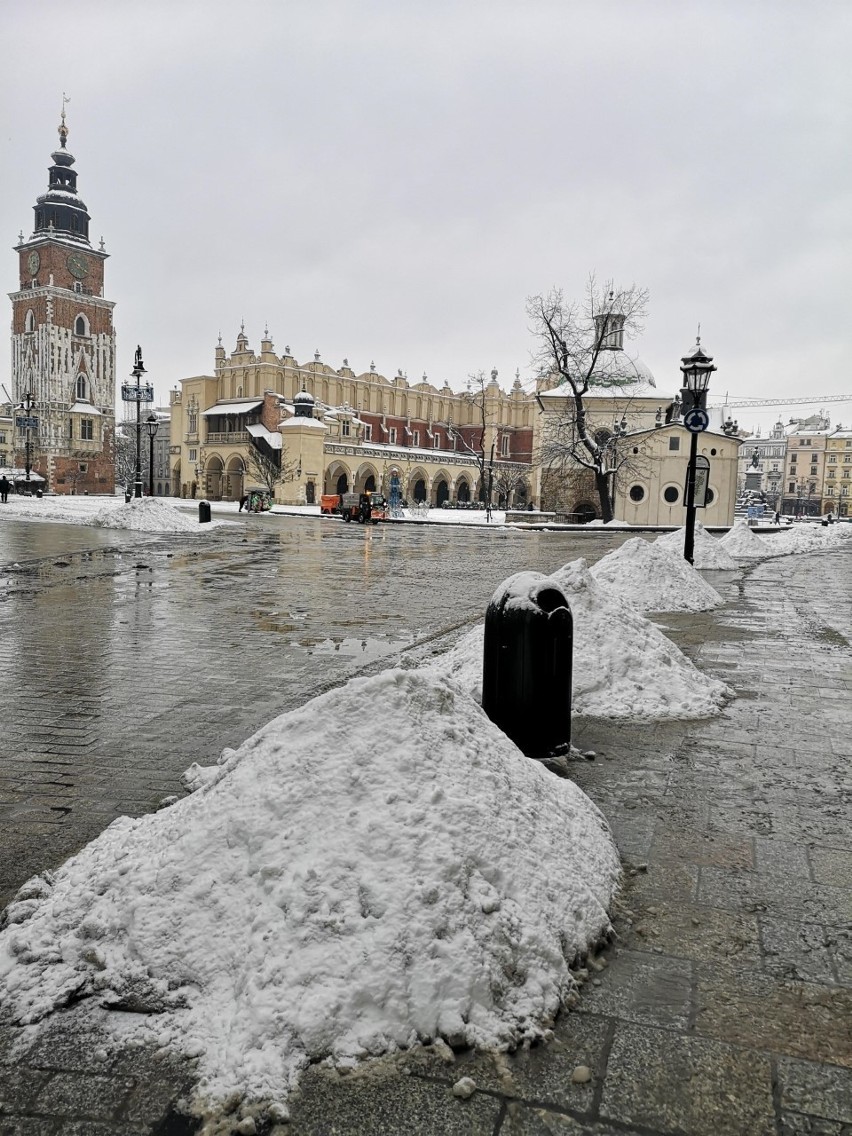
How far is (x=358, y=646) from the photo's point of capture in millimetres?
8258

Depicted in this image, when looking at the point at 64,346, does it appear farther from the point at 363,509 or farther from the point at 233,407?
the point at 363,509

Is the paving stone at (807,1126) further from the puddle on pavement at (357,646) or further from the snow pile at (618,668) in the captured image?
the puddle on pavement at (357,646)

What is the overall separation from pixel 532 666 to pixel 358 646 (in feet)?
12.5

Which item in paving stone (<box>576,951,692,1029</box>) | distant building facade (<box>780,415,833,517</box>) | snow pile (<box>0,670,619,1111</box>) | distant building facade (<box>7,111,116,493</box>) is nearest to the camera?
snow pile (<box>0,670,619,1111</box>)

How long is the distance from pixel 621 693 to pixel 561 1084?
12.6ft

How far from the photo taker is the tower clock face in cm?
7906

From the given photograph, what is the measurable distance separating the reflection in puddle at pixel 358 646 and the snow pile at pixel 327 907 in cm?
465

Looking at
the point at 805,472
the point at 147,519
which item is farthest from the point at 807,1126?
the point at 805,472

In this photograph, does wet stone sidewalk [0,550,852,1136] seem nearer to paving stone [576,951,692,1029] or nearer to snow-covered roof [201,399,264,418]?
paving stone [576,951,692,1029]

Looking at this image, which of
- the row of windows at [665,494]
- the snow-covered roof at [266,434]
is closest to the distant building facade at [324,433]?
the snow-covered roof at [266,434]

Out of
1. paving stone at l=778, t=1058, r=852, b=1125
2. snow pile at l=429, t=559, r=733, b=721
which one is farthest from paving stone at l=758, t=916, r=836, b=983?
snow pile at l=429, t=559, r=733, b=721

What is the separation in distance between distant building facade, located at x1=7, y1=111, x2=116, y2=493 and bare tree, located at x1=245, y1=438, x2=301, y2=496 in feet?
63.6

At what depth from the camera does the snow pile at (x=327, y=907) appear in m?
2.29

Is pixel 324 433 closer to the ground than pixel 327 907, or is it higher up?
higher up
